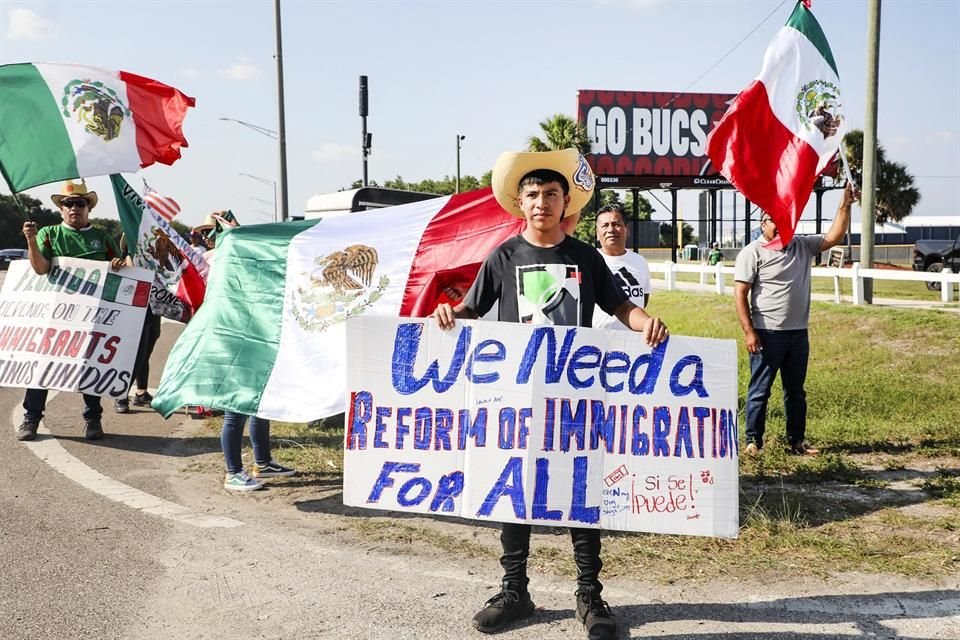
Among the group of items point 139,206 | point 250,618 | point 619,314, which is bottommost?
point 250,618

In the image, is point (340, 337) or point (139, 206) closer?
point (340, 337)

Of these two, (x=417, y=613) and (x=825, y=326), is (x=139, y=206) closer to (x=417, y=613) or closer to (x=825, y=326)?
(x=417, y=613)

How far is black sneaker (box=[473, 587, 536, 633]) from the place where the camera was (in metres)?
3.44

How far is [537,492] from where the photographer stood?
11.5 feet

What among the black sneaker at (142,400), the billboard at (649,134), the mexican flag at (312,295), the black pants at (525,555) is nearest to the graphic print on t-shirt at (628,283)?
the mexican flag at (312,295)

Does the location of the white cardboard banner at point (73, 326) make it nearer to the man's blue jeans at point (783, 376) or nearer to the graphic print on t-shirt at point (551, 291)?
the graphic print on t-shirt at point (551, 291)

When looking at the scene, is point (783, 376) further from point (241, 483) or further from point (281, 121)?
point (281, 121)

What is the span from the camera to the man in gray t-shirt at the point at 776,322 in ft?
20.8

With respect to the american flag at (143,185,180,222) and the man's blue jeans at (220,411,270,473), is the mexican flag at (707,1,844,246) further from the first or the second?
the american flag at (143,185,180,222)

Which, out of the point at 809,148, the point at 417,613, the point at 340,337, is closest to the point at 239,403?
the point at 340,337

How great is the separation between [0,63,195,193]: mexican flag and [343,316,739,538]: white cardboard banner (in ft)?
15.5

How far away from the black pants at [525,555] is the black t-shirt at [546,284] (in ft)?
2.92

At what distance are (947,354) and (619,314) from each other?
7.22 metres

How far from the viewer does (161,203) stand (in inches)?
326
